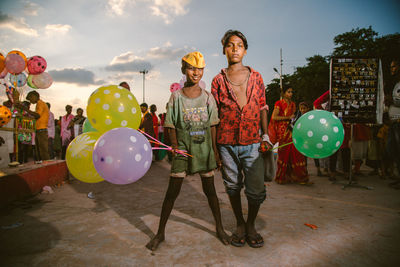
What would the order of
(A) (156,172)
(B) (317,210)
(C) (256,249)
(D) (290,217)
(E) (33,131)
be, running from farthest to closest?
1. (A) (156,172)
2. (E) (33,131)
3. (B) (317,210)
4. (D) (290,217)
5. (C) (256,249)

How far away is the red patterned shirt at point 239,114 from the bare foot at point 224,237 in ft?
3.19

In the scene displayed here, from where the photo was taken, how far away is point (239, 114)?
236 centimetres

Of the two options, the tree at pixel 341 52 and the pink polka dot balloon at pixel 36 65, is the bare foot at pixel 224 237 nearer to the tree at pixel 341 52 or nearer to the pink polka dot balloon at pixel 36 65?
the pink polka dot balloon at pixel 36 65

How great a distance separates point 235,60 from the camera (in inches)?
95.7

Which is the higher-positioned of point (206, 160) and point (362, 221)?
point (206, 160)

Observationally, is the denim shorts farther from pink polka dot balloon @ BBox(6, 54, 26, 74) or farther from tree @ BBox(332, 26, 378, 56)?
tree @ BBox(332, 26, 378, 56)

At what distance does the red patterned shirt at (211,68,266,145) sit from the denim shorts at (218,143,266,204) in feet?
0.27

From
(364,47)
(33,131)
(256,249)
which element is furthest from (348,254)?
(364,47)

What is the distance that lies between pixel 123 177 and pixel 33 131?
16.6 ft

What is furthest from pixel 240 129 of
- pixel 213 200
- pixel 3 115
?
pixel 3 115

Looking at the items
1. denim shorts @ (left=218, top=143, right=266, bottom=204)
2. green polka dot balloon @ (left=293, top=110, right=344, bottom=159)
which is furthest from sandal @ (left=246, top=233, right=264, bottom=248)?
green polka dot balloon @ (left=293, top=110, right=344, bottom=159)

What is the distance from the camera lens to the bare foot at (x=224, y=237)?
238 centimetres

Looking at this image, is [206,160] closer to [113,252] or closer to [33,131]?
[113,252]

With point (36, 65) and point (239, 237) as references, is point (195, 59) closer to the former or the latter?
point (239, 237)
